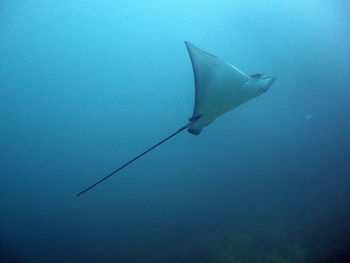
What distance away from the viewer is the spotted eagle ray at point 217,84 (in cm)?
358

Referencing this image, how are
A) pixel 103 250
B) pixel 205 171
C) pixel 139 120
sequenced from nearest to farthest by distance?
pixel 103 250
pixel 205 171
pixel 139 120

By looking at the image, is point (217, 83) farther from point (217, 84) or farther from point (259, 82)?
point (259, 82)

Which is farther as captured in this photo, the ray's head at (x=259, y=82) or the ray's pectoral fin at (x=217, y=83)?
the ray's head at (x=259, y=82)

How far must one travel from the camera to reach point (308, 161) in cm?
1162

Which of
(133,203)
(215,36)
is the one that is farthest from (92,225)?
(215,36)

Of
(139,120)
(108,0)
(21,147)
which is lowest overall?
(139,120)

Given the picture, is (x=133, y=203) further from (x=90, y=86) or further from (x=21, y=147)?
(x=90, y=86)

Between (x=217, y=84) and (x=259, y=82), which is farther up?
(x=217, y=84)

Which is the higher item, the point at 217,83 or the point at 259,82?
the point at 217,83

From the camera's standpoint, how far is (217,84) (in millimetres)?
3676

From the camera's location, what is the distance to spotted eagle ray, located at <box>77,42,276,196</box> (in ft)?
11.7

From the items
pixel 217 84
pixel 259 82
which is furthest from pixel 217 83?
pixel 259 82

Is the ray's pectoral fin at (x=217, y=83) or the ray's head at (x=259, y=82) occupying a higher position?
the ray's pectoral fin at (x=217, y=83)

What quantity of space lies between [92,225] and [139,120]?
24.7m
